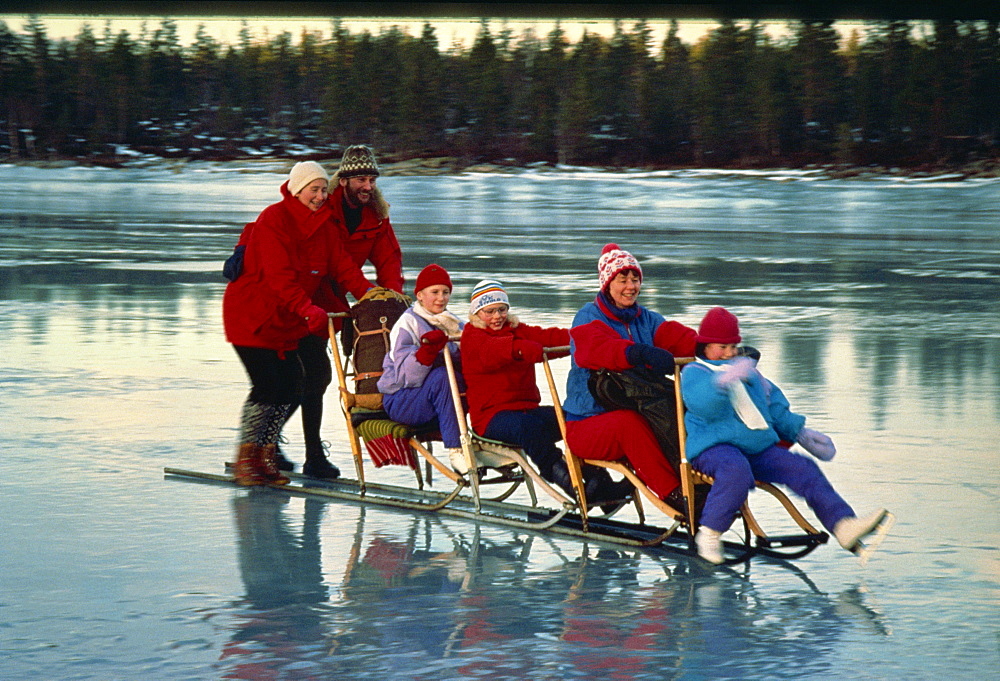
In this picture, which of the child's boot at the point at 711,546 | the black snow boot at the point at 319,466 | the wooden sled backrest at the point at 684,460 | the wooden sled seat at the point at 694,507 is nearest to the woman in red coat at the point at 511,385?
the wooden sled seat at the point at 694,507

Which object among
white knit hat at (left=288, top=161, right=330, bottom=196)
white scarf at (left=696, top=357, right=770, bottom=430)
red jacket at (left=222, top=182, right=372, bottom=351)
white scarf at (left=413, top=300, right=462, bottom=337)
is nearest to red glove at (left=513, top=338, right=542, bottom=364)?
white scarf at (left=413, top=300, right=462, bottom=337)

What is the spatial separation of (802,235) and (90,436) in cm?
1568

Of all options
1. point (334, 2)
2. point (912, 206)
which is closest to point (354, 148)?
point (912, 206)

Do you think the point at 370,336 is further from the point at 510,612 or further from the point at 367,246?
the point at 510,612

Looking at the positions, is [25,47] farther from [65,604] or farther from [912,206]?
[65,604]

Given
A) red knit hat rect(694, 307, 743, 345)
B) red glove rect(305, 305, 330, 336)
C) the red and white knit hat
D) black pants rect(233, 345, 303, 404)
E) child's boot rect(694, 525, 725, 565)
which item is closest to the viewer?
child's boot rect(694, 525, 725, 565)

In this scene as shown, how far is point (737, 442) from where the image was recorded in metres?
5.18

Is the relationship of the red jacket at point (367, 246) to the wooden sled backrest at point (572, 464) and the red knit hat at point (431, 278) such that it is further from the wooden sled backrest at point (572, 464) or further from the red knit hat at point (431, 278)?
the wooden sled backrest at point (572, 464)

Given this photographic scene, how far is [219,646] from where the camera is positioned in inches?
172

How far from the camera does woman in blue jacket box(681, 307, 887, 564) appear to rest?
511cm

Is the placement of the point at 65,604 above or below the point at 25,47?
below

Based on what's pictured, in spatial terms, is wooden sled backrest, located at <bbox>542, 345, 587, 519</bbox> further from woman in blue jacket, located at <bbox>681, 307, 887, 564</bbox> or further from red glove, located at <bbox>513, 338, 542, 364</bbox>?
woman in blue jacket, located at <bbox>681, 307, 887, 564</bbox>

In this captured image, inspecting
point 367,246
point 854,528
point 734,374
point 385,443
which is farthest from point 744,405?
point 367,246

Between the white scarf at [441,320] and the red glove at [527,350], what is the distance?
1.71 ft
